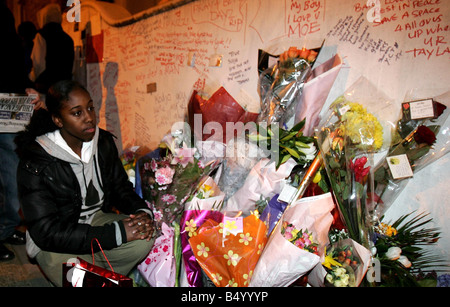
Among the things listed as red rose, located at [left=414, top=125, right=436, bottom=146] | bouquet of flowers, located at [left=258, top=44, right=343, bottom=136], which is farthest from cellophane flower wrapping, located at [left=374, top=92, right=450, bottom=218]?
bouquet of flowers, located at [left=258, top=44, right=343, bottom=136]

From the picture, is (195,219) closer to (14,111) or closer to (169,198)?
(169,198)

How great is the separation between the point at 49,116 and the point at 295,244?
1.66 meters

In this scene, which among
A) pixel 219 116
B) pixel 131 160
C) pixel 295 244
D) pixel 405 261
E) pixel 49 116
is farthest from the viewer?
pixel 131 160

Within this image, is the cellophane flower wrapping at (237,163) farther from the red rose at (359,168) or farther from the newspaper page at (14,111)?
the newspaper page at (14,111)

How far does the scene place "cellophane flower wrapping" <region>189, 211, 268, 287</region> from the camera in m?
1.67

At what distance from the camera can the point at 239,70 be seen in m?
Result: 3.22

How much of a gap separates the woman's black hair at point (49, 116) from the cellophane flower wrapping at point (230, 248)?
113 centimetres

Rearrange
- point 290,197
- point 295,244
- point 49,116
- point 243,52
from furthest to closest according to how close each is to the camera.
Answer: point 243,52 < point 49,116 < point 290,197 < point 295,244

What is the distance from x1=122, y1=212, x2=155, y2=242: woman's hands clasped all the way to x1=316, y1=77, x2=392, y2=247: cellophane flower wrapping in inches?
43.6

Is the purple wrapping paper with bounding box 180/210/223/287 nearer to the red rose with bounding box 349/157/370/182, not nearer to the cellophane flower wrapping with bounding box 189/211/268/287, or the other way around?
the cellophane flower wrapping with bounding box 189/211/268/287

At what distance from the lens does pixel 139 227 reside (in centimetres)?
197

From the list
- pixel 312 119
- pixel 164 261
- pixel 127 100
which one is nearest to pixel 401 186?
pixel 312 119

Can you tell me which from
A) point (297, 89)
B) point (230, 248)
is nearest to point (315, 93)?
point (297, 89)

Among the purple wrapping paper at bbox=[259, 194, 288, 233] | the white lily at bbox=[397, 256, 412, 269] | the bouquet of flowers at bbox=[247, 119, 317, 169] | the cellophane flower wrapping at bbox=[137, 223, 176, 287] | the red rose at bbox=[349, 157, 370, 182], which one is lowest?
the cellophane flower wrapping at bbox=[137, 223, 176, 287]
